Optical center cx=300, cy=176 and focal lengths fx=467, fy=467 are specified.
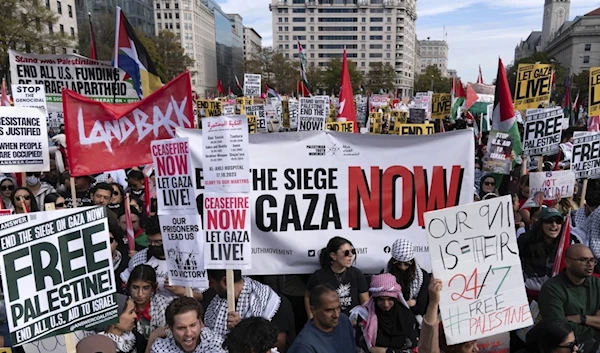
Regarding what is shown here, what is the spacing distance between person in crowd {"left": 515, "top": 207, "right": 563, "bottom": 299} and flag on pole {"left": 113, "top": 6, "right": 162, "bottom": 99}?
4.71 meters

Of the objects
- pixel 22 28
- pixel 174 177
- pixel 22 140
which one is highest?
pixel 22 28

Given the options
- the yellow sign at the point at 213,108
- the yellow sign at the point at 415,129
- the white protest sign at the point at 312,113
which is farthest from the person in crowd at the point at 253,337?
the yellow sign at the point at 213,108

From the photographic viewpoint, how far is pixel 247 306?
3.49m

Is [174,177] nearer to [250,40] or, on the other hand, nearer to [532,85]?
[532,85]

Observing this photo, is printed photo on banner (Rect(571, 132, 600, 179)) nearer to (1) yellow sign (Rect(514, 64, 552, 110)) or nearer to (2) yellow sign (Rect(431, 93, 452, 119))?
(1) yellow sign (Rect(514, 64, 552, 110))

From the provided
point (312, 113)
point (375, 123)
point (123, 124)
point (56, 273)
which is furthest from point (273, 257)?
point (375, 123)

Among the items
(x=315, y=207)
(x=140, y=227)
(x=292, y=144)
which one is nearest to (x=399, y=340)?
(x=315, y=207)

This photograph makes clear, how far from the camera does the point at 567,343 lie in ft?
9.07

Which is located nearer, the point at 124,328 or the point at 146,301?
the point at 124,328

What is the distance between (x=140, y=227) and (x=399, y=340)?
342 cm

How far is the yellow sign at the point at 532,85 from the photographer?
7.96 metres

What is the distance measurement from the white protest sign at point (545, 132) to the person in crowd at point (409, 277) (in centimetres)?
457

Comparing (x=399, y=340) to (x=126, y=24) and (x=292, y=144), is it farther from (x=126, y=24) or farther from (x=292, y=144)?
(x=126, y=24)

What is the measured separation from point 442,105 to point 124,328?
521 inches
